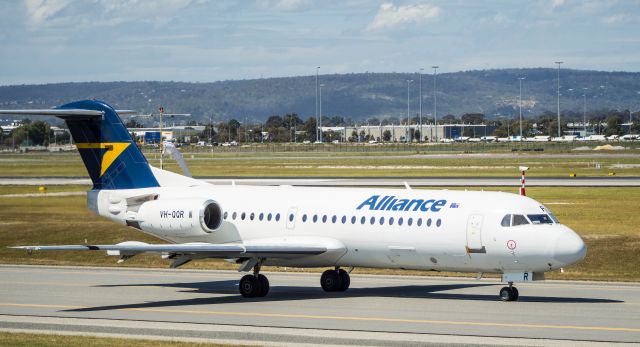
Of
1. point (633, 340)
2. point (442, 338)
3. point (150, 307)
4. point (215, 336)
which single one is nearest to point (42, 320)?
point (150, 307)

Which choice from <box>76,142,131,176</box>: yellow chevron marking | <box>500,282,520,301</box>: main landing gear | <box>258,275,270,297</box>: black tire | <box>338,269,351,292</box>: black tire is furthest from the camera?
<box>76,142,131,176</box>: yellow chevron marking

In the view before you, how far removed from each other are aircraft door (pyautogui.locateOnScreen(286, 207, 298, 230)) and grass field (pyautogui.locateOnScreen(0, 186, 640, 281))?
288 inches

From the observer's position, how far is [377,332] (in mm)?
24562

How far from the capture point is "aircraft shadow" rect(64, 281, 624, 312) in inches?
1180

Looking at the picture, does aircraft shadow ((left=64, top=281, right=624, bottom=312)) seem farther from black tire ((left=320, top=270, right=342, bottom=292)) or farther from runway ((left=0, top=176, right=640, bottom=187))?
runway ((left=0, top=176, right=640, bottom=187))

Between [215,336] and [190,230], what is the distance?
920 centimetres

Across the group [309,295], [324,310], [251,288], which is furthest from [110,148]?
[324,310]

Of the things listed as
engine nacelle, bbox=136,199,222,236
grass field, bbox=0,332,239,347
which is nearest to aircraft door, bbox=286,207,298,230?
engine nacelle, bbox=136,199,222,236

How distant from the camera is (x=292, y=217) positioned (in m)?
32.4

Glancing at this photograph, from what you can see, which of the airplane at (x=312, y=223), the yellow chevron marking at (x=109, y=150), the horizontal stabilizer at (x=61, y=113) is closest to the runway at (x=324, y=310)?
the airplane at (x=312, y=223)

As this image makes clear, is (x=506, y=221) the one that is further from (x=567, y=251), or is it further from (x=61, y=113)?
(x=61, y=113)

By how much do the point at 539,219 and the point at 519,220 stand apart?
0.55 meters

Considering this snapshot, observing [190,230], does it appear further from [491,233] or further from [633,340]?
[633,340]

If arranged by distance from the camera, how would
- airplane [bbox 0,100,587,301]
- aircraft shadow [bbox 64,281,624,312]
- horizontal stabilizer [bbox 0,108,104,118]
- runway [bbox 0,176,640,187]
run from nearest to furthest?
airplane [bbox 0,100,587,301]
aircraft shadow [bbox 64,281,624,312]
horizontal stabilizer [bbox 0,108,104,118]
runway [bbox 0,176,640,187]
